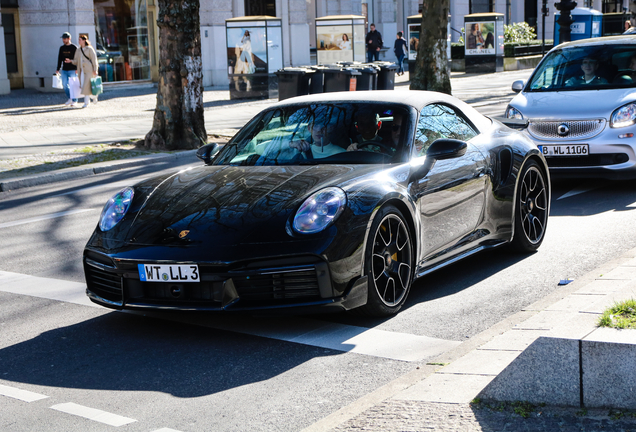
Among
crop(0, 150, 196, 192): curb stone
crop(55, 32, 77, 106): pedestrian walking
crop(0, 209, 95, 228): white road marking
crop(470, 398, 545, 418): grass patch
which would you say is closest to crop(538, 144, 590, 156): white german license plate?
crop(0, 209, 95, 228): white road marking

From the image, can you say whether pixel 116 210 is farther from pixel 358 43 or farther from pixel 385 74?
pixel 358 43

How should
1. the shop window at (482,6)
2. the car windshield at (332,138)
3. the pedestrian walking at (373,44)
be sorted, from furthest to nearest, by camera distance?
the shop window at (482,6), the pedestrian walking at (373,44), the car windshield at (332,138)

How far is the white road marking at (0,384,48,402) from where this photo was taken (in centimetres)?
418

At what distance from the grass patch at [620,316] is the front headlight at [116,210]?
2.85 metres

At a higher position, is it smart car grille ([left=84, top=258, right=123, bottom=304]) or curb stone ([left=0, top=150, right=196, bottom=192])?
smart car grille ([left=84, top=258, right=123, bottom=304])

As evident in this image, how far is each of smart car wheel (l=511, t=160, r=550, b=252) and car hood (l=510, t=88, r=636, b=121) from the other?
8.74 ft

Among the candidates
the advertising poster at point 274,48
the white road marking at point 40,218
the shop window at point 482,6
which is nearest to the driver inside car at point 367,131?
the white road marking at point 40,218

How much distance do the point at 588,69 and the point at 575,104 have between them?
1138mm

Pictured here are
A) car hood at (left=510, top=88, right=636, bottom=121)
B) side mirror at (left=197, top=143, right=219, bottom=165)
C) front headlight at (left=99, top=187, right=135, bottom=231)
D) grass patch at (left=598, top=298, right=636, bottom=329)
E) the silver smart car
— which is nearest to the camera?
grass patch at (left=598, top=298, right=636, bottom=329)

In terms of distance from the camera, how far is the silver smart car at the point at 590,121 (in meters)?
9.41

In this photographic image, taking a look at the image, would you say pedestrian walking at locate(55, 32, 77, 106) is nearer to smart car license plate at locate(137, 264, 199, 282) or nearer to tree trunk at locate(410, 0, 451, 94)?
tree trunk at locate(410, 0, 451, 94)

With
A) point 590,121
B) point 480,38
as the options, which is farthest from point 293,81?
point 480,38

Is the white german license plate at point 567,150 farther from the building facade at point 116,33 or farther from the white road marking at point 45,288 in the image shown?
the building facade at point 116,33

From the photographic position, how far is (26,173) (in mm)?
12477
